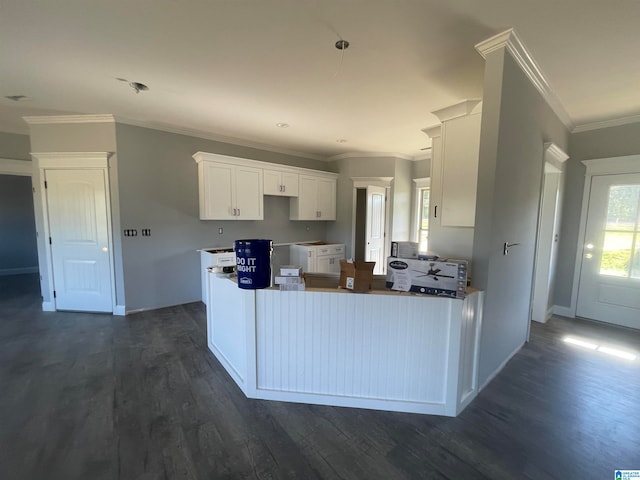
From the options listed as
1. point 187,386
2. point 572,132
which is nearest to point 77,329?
point 187,386

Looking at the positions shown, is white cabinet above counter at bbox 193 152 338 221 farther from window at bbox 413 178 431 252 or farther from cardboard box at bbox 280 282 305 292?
cardboard box at bbox 280 282 305 292

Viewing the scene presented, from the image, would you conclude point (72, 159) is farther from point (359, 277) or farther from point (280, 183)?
point (359, 277)

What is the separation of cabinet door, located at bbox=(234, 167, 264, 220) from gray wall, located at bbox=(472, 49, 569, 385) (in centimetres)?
354

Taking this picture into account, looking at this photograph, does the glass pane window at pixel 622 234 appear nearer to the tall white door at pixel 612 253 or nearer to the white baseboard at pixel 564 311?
the tall white door at pixel 612 253

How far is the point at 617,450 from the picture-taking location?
1.72m

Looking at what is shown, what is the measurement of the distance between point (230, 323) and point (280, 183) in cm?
316

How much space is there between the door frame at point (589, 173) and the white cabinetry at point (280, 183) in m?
4.36

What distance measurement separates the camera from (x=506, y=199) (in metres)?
2.25

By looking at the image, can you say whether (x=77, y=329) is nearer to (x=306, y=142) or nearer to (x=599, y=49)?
(x=306, y=142)

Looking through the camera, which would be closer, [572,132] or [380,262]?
[572,132]

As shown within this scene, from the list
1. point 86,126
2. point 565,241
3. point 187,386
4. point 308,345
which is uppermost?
point 86,126

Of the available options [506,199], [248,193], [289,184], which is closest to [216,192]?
[248,193]

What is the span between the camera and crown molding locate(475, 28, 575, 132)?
1923 millimetres

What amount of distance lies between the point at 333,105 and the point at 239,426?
327cm
